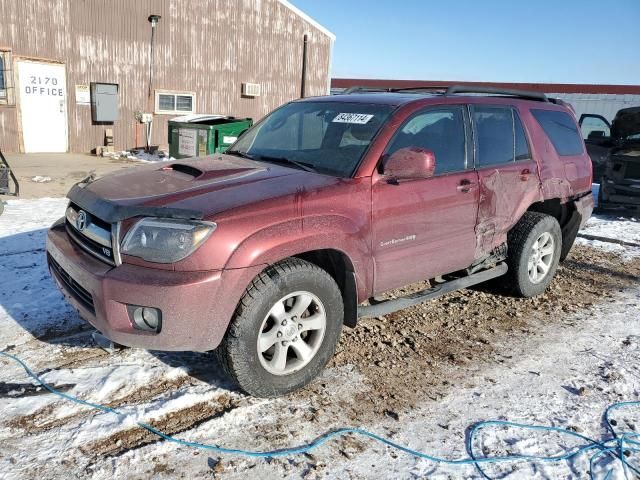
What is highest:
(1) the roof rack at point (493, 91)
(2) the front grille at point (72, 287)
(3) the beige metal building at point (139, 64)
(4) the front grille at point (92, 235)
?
(3) the beige metal building at point (139, 64)

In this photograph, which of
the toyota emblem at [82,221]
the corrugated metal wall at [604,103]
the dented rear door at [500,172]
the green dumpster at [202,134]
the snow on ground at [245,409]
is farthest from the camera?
the corrugated metal wall at [604,103]

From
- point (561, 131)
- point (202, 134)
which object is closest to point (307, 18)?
point (202, 134)

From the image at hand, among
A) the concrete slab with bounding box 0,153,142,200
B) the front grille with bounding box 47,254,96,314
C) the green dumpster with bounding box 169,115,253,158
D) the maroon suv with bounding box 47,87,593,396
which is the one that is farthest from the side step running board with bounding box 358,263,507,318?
the green dumpster with bounding box 169,115,253,158

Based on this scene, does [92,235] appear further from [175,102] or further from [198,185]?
[175,102]

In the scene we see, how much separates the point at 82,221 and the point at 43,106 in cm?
1313

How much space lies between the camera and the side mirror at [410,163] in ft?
11.0

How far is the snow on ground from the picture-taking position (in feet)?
8.63

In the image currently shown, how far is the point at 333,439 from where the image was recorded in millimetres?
2859

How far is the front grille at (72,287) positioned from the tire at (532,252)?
3.49 metres

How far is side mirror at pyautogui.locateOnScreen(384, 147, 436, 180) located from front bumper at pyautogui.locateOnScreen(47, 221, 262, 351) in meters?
1.13

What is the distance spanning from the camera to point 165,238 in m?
2.79

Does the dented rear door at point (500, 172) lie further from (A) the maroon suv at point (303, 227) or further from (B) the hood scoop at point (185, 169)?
(B) the hood scoop at point (185, 169)

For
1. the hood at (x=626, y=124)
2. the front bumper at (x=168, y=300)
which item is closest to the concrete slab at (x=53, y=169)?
the front bumper at (x=168, y=300)

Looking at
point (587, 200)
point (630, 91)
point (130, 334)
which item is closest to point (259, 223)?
point (130, 334)
